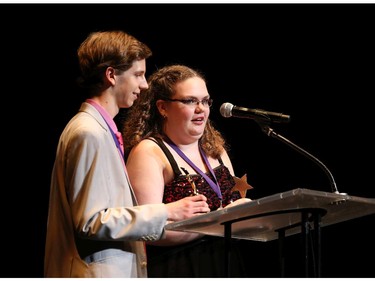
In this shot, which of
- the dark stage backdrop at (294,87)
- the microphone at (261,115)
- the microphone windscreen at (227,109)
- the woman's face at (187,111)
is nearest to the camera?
the microphone at (261,115)

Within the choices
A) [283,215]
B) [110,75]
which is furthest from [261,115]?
[110,75]

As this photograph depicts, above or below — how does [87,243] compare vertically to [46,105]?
below

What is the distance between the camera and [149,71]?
5.26 meters

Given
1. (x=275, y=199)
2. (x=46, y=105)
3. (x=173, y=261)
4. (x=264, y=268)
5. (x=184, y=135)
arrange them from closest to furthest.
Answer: (x=275, y=199), (x=173, y=261), (x=184, y=135), (x=46, y=105), (x=264, y=268)

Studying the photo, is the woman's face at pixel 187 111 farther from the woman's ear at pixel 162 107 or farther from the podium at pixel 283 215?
the podium at pixel 283 215

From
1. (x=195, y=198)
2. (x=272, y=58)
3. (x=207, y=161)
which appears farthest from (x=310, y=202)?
(x=272, y=58)

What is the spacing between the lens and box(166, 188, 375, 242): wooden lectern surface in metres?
2.69

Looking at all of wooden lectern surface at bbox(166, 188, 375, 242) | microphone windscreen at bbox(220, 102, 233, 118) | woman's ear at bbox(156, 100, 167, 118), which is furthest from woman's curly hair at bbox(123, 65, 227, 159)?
wooden lectern surface at bbox(166, 188, 375, 242)

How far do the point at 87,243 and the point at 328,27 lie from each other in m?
3.06

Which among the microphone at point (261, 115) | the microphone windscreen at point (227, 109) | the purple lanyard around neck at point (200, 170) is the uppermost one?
the microphone windscreen at point (227, 109)

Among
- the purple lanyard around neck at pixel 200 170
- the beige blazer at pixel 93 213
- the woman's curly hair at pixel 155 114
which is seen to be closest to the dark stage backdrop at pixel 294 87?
the woman's curly hair at pixel 155 114

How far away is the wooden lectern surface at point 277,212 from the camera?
2.69 m

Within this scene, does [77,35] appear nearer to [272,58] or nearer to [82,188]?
[272,58]

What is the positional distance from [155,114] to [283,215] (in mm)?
1220
